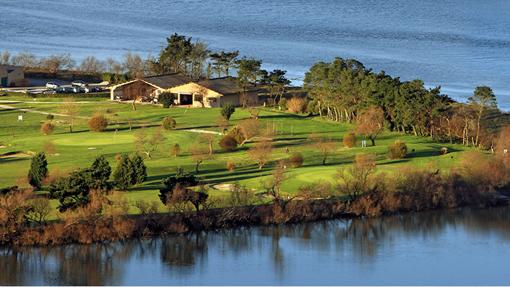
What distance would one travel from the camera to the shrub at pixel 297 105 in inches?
2643

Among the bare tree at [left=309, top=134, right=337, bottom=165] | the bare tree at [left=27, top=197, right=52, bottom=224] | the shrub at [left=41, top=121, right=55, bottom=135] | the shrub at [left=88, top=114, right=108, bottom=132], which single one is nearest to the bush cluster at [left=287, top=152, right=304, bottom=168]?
the bare tree at [left=309, top=134, right=337, bottom=165]

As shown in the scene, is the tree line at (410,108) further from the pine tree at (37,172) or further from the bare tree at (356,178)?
the pine tree at (37,172)

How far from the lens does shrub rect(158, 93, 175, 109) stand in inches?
2665

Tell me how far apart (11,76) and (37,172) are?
98.4 feet

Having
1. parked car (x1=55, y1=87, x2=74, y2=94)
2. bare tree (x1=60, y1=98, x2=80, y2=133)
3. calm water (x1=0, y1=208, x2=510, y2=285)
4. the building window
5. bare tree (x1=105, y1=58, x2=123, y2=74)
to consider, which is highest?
bare tree (x1=105, y1=58, x2=123, y2=74)

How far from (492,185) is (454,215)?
284cm

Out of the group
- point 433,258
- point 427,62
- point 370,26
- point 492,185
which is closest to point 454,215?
point 492,185

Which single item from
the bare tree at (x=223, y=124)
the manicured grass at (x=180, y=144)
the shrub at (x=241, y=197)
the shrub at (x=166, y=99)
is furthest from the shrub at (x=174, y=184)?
the shrub at (x=166, y=99)

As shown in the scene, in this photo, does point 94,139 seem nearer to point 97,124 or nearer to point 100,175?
point 97,124

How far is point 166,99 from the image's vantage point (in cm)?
6788

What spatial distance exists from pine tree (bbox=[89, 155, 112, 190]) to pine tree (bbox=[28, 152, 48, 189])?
239cm

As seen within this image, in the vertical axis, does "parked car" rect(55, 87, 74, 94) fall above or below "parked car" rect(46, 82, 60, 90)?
below

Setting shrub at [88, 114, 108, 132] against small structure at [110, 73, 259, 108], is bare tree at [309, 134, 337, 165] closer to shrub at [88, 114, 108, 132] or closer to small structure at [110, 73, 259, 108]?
shrub at [88, 114, 108, 132]

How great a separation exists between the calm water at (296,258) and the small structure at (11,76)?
35392 millimetres
